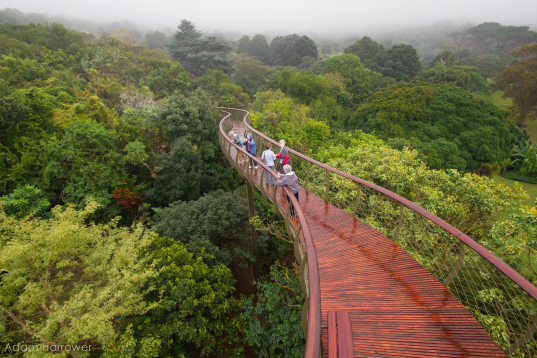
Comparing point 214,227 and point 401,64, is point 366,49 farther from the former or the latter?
point 214,227

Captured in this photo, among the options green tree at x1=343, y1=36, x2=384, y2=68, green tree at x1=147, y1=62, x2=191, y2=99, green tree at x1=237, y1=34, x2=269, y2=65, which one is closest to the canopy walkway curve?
green tree at x1=147, y1=62, x2=191, y2=99

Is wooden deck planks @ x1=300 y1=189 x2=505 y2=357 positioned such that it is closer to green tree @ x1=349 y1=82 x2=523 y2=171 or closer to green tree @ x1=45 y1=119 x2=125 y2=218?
green tree @ x1=45 y1=119 x2=125 y2=218

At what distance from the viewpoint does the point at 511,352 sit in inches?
101

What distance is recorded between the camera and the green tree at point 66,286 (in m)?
6.06

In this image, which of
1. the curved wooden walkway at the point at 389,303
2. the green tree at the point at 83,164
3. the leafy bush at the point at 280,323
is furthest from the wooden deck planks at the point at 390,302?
the green tree at the point at 83,164

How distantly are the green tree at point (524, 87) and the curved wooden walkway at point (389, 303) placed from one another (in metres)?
35.8

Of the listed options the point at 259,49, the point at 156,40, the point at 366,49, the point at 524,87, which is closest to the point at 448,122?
the point at 524,87

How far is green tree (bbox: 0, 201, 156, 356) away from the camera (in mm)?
6062

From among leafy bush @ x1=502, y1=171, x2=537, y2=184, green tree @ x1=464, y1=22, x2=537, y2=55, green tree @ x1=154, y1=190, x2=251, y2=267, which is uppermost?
green tree @ x1=464, y1=22, x2=537, y2=55

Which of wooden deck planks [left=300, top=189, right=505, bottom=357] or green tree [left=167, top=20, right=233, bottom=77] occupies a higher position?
green tree [left=167, top=20, right=233, bottom=77]

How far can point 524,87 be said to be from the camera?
1037 inches

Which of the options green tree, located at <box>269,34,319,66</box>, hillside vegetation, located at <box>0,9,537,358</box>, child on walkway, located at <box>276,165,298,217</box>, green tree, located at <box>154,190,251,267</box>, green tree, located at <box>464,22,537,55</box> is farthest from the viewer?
green tree, located at <box>464,22,537,55</box>

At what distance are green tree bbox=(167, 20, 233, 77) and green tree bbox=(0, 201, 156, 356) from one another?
96.1 feet

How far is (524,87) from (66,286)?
137ft
